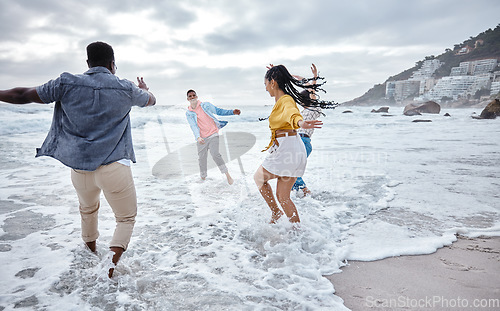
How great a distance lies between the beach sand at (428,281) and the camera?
2.12m

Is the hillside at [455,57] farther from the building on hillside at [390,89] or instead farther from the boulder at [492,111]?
the boulder at [492,111]

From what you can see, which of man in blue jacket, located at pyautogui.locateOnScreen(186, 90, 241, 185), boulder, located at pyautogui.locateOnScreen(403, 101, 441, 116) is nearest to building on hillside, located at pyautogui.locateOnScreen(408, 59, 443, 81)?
boulder, located at pyautogui.locateOnScreen(403, 101, 441, 116)

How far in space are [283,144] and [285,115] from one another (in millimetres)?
356

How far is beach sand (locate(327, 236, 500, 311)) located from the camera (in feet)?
6.95

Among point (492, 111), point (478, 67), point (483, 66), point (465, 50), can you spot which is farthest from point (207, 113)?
point (465, 50)

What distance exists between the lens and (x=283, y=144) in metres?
3.12

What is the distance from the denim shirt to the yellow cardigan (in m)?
1.49

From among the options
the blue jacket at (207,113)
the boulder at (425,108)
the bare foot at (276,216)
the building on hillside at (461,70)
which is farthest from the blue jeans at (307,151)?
the building on hillside at (461,70)

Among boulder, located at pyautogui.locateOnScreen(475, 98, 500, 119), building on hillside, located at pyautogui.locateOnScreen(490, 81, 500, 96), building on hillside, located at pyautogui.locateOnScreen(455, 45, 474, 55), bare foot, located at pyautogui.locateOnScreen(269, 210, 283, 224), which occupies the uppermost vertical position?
building on hillside, located at pyautogui.locateOnScreen(455, 45, 474, 55)

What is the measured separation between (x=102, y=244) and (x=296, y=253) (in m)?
2.28

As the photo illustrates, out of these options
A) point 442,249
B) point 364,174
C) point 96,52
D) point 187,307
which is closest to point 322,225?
point 442,249

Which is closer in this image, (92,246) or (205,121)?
(92,246)

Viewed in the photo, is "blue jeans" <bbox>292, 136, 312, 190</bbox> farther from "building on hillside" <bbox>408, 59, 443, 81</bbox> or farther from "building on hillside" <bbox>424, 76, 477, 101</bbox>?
"building on hillside" <bbox>408, 59, 443, 81</bbox>

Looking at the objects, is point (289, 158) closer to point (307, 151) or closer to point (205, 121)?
point (307, 151)
